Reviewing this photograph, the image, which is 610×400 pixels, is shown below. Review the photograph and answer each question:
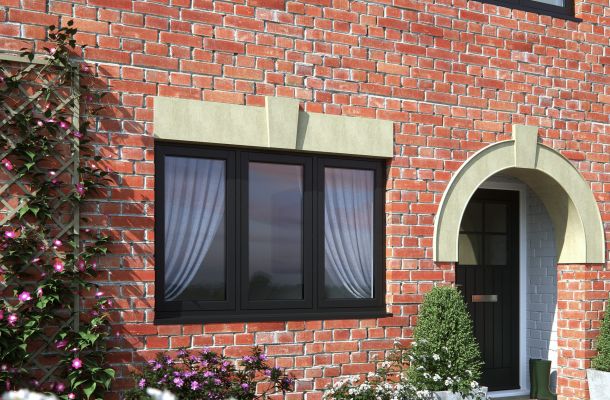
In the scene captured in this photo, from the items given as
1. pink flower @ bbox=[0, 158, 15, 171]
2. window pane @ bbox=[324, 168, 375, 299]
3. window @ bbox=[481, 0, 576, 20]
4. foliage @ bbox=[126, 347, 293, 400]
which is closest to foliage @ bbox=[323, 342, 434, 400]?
foliage @ bbox=[126, 347, 293, 400]

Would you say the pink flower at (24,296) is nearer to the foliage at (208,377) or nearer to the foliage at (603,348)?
the foliage at (208,377)

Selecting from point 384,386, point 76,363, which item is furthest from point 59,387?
point 384,386

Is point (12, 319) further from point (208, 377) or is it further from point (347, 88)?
point (347, 88)

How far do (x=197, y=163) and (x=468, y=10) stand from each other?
3.21 metres

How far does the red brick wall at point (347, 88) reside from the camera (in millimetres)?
5758

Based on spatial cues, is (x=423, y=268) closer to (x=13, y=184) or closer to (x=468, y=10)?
(x=468, y=10)

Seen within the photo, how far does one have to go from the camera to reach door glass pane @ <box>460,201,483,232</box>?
336 inches

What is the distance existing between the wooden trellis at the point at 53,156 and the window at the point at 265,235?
2.34 feet

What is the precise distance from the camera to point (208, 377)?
5457 millimetres

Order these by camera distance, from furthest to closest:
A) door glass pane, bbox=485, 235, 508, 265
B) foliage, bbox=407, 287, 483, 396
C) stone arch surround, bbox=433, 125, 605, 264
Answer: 1. door glass pane, bbox=485, 235, 508, 265
2. stone arch surround, bbox=433, 125, 605, 264
3. foliage, bbox=407, 287, 483, 396

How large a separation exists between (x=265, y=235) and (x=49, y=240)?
1855 mm

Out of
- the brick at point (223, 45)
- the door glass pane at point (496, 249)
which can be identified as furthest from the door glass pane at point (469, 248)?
the brick at point (223, 45)

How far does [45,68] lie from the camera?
5.48 metres

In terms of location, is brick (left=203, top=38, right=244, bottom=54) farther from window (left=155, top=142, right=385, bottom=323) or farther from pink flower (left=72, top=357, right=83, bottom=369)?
pink flower (left=72, top=357, right=83, bottom=369)
